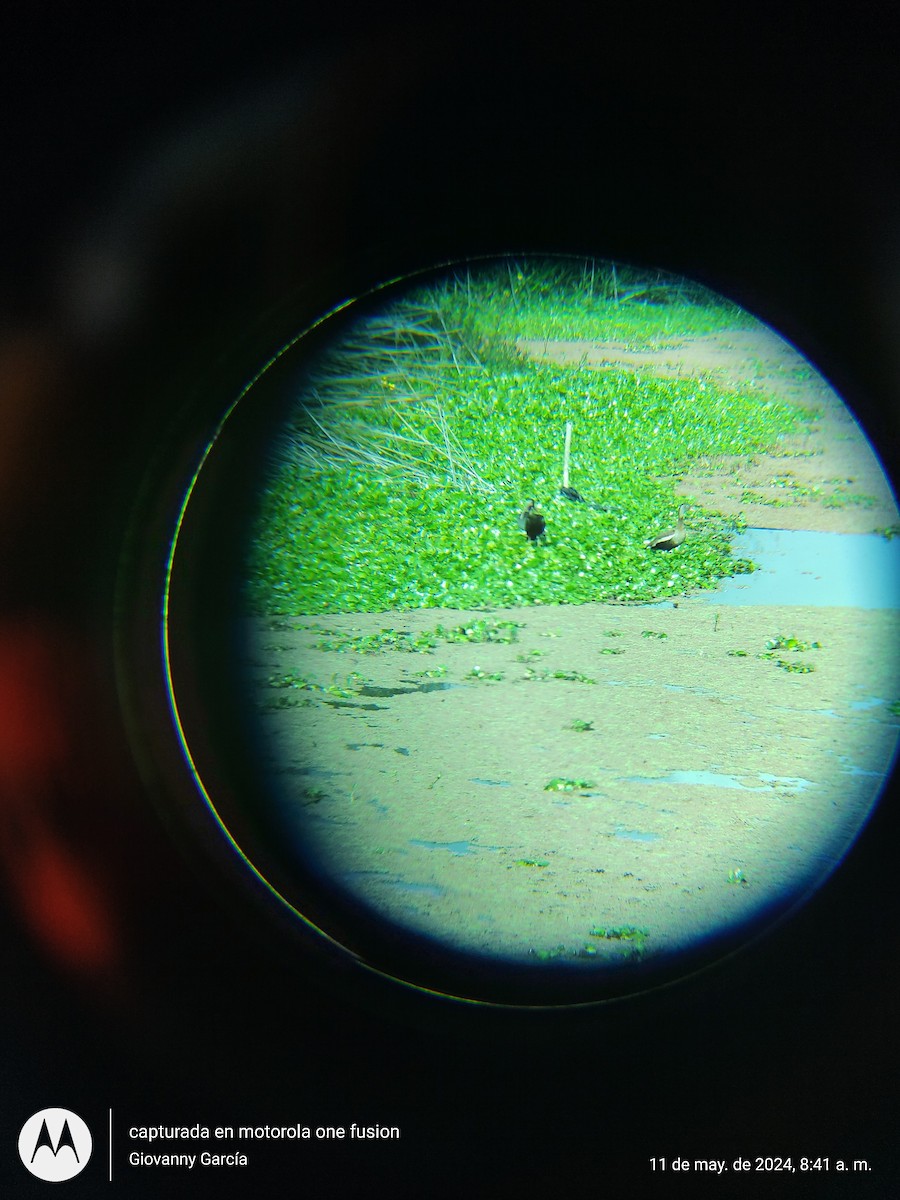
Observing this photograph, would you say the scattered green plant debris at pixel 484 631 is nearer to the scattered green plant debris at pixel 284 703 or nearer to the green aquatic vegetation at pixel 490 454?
the green aquatic vegetation at pixel 490 454

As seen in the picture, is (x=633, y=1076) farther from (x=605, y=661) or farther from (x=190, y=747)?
(x=605, y=661)

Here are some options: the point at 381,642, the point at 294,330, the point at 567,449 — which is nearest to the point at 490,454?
the point at 567,449

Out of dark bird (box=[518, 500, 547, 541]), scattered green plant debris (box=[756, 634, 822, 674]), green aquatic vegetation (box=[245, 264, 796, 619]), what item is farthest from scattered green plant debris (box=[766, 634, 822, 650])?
dark bird (box=[518, 500, 547, 541])

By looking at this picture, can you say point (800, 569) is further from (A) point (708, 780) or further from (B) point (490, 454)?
(B) point (490, 454)

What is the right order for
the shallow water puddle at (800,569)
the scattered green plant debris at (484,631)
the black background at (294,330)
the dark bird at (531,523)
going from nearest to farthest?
1. the black background at (294,330)
2. the shallow water puddle at (800,569)
3. the scattered green plant debris at (484,631)
4. the dark bird at (531,523)

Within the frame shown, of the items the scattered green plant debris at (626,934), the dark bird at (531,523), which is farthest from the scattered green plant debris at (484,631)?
the scattered green plant debris at (626,934)

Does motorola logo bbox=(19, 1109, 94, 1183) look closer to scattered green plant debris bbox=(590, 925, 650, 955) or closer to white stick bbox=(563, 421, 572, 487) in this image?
scattered green plant debris bbox=(590, 925, 650, 955)
